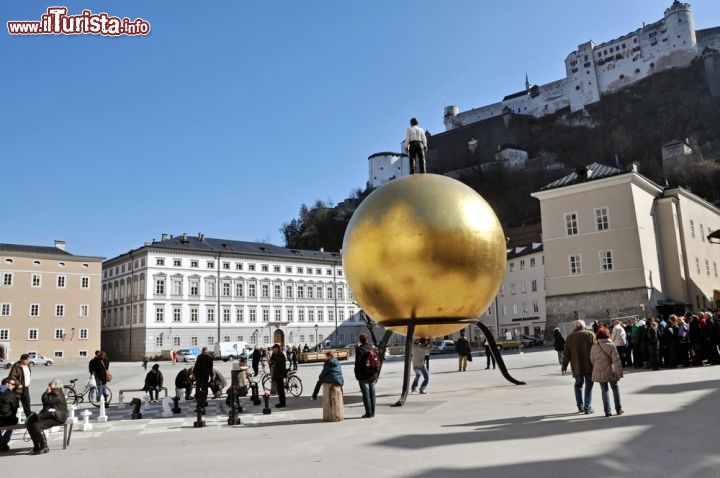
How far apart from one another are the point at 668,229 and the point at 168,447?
1624 inches

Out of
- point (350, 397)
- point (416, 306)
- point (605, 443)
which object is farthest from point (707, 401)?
point (350, 397)

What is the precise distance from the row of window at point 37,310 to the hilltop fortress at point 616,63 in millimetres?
95558

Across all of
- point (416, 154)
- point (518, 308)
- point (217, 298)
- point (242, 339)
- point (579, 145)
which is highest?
point (579, 145)

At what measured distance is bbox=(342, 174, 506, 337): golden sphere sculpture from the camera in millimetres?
11547

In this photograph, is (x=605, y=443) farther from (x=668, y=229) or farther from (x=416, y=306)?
(x=668, y=229)

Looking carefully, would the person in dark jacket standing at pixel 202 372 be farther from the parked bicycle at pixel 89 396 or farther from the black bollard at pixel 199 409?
the parked bicycle at pixel 89 396

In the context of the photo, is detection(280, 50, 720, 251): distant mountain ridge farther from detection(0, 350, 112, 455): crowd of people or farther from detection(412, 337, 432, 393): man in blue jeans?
detection(0, 350, 112, 455): crowd of people

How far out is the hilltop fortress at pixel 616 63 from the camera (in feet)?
368

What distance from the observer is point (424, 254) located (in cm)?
1145

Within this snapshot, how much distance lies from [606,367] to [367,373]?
15.2 ft

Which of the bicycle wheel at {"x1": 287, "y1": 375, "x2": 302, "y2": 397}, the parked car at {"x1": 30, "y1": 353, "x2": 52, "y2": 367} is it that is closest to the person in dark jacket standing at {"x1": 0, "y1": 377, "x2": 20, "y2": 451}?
the bicycle wheel at {"x1": 287, "y1": 375, "x2": 302, "y2": 397}

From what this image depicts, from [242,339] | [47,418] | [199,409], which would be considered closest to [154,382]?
[199,409]

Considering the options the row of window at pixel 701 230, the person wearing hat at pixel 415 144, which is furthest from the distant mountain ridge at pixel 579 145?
the person wearing hat at pixel 415 144

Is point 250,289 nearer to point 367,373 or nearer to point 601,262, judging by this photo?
point 601,262
